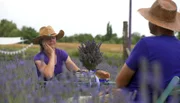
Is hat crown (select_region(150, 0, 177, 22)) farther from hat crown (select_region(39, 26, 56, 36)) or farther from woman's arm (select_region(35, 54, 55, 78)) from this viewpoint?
hat crown (select_region(39, 26, 56, 36))

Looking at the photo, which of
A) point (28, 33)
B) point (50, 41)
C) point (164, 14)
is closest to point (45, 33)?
point (50, 41)

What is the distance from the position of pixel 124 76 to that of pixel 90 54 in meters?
2.81

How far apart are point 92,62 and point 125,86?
272 centimetres

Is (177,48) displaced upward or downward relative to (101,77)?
upward

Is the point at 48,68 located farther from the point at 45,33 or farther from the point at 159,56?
the point at 159,56

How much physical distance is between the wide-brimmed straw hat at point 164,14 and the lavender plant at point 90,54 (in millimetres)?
2524

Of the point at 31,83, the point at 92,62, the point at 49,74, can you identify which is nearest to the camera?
the point at 31,83

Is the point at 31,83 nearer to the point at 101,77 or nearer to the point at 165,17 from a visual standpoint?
the point at 165,17

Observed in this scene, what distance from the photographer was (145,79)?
1.47 m

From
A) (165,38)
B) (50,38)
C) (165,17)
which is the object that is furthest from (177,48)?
(50,38)

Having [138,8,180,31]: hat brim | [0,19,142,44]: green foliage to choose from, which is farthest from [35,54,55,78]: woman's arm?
[0,19,142,44]: green foliage

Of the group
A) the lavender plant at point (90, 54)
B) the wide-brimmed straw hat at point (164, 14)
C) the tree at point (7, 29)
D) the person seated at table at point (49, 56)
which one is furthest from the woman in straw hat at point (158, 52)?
the tree at point (7, 29)

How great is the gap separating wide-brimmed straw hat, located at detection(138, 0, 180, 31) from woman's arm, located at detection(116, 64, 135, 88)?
0.39 metres

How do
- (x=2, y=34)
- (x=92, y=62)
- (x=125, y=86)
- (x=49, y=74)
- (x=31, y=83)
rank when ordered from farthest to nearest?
(x=2, y=34)
(x=92, y=62)
(x=49, y=74)
(x=125, y=86)
(x=31, y=83)
